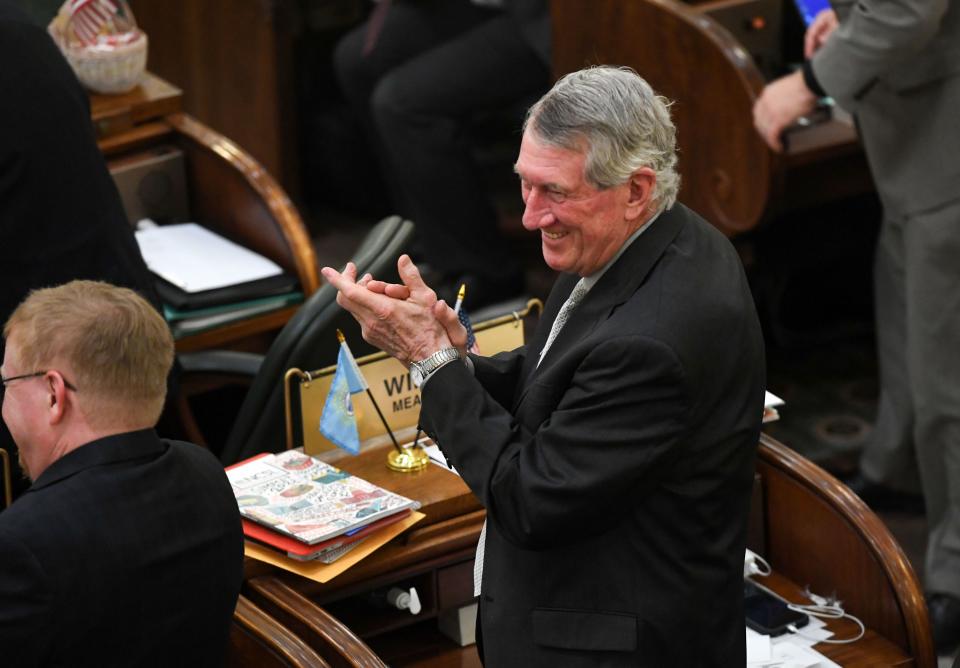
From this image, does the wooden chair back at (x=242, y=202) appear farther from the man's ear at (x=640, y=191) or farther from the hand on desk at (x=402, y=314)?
the man's ear at (x=640, y=191)

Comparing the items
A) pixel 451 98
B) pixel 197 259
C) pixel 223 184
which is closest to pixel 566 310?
pixel 197 259

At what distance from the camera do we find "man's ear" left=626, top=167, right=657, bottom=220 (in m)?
2.01

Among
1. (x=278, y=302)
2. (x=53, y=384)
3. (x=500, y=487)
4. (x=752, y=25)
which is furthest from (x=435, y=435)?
(x=752, y=25)

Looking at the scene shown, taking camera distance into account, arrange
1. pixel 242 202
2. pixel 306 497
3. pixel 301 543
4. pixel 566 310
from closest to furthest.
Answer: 1. pixel 566 310
2. pixel 301 543
3. pixel 306 497
4. pixel 242 202

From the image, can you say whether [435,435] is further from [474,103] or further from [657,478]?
[474,103]

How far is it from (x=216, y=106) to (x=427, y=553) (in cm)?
321

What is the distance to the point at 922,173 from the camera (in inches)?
135

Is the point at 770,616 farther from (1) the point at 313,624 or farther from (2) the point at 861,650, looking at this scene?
(1) the point at 313,624

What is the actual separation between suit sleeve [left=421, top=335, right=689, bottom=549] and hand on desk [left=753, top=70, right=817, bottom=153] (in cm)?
186

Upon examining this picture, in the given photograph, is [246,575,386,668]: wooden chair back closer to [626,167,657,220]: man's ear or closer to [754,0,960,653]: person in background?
[626,167,657,220]: man's ear

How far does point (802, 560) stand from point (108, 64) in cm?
195

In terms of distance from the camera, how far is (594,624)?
6.79ft

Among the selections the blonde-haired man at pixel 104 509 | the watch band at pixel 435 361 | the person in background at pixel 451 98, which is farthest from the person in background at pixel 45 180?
the person in background at pixel 451 98

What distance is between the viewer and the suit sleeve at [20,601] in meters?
1.92
